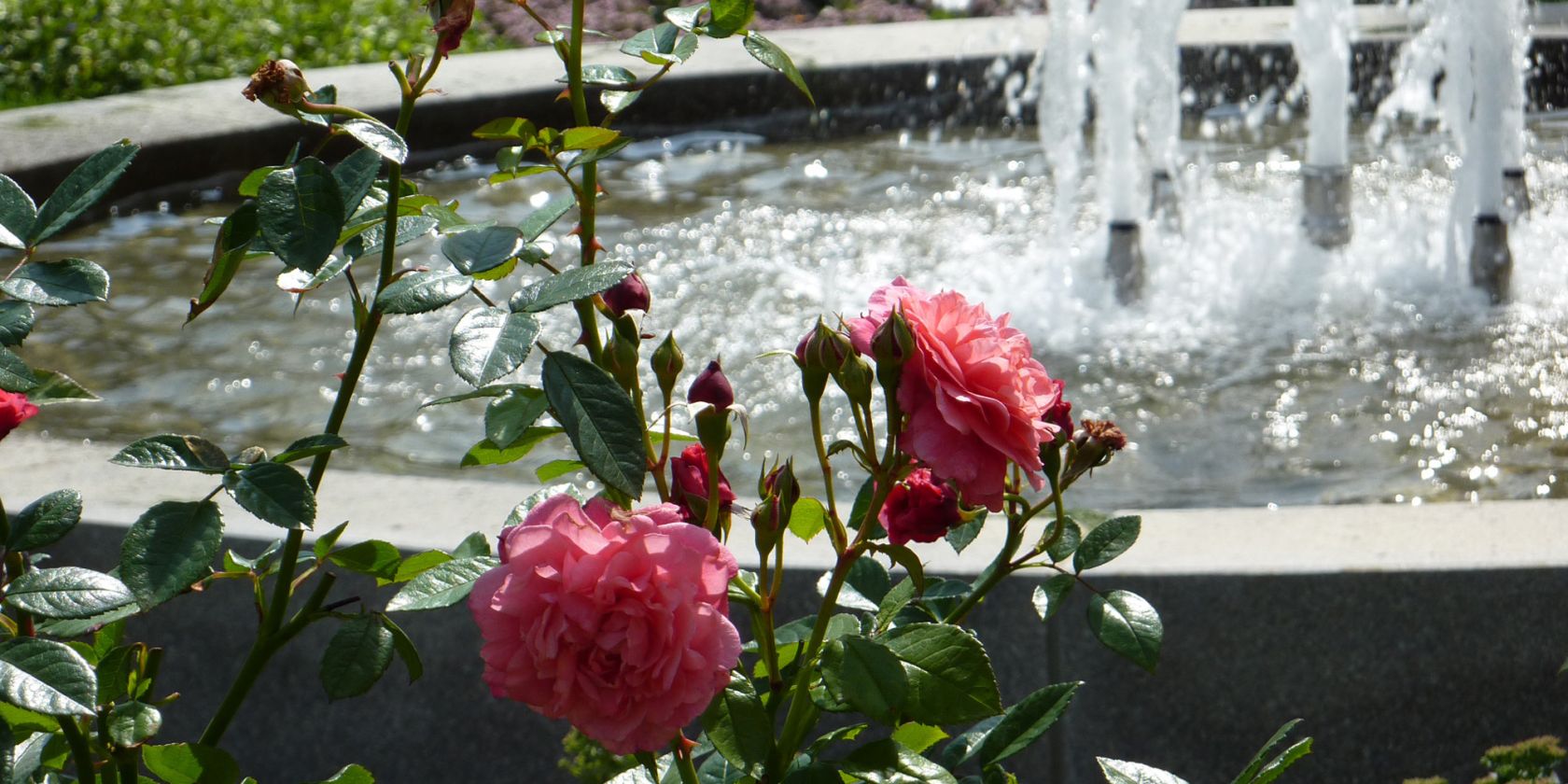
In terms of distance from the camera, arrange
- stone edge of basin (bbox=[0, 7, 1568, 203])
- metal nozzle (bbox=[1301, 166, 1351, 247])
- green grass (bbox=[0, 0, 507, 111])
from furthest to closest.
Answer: green grass (bbox=[0, 0, 507, 111]) < stone edge of basin (bbox=[0, 7, 1568, 203]) < metal nozzle (bbox=[1301, 166, 1351, 247])

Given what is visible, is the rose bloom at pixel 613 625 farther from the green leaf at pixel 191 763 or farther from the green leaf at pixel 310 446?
the green leaf at pixel 191 763

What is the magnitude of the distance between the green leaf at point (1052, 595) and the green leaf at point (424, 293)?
44cm

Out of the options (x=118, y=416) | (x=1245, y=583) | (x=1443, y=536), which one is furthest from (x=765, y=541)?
(x=118, y=416)

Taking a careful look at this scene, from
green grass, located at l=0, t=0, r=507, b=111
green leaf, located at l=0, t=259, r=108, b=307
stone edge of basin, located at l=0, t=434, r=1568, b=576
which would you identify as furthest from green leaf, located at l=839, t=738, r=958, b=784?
green grass, located at l=0, t=0, r=507, b=111

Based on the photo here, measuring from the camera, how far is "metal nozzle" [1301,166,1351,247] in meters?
4.76

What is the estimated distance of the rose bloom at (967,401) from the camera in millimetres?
803

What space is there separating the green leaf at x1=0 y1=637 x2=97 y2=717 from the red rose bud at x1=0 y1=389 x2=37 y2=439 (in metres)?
0.22

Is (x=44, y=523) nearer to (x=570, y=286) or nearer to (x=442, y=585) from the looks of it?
(x=442, y=585)

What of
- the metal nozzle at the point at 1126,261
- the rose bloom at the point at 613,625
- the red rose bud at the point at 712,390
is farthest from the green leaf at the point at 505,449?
the metal nozzle at the point at 1126,261

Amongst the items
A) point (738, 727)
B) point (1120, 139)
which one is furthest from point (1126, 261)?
point (738, 727)

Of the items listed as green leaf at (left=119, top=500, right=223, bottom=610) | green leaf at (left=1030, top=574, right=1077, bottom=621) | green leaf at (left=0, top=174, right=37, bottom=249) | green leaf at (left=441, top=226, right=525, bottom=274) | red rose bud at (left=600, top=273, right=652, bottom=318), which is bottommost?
green leaf at (left=1030, top=574, right=1077, bottom=621)

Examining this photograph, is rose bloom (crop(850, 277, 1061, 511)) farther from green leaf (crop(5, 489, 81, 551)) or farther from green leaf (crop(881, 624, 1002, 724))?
green leaf (crop(5, 489, 81, 551))

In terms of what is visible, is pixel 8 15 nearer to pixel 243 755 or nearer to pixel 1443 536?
pixel 243 755

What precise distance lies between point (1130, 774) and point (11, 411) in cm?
71
